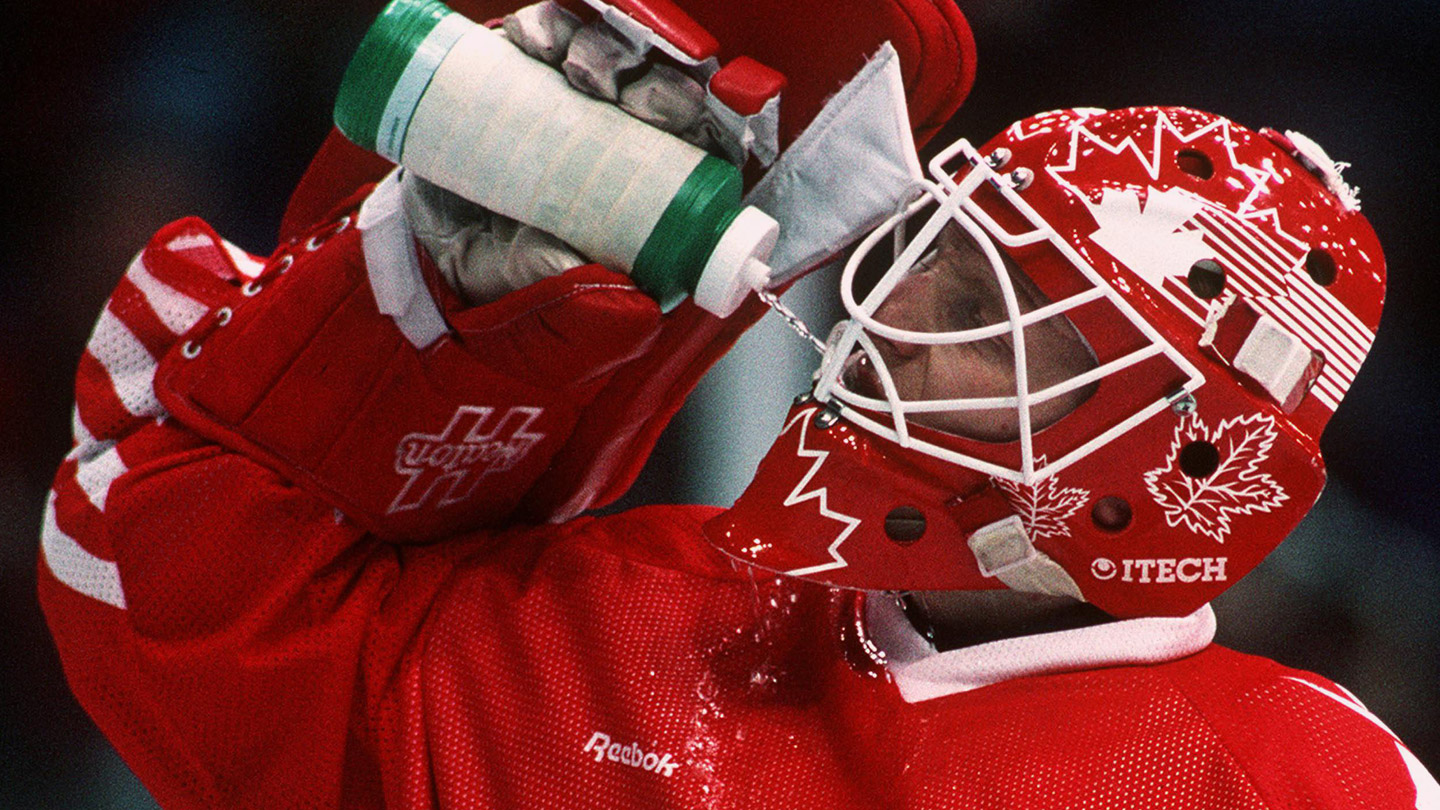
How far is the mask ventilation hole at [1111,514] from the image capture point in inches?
40.6

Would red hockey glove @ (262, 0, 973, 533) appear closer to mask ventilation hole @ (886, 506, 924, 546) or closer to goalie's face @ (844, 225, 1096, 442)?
goalie's face @ (844, 225, 1096, 442)

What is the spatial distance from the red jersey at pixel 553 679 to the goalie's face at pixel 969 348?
225mm

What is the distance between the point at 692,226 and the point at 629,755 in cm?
50

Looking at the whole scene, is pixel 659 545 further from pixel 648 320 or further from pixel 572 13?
pixel 572 13

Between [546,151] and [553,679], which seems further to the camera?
[553,679]

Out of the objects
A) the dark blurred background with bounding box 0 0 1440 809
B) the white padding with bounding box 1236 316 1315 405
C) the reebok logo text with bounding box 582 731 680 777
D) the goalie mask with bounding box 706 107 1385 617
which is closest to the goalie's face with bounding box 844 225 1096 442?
the goalie mask with bounding box 706 107 1385 617

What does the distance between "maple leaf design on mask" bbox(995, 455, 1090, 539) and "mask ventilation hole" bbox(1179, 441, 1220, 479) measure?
0.09 m

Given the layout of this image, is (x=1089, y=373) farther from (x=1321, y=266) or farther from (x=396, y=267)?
(x=396, y=267)

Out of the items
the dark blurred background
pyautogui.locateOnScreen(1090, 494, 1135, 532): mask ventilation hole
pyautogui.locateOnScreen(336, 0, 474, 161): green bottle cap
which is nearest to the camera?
pyautogui.locateOnScreen(336, 0, 474, 161): green bottle cap

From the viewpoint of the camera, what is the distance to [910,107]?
110 cm

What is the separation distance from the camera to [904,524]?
1108 mm

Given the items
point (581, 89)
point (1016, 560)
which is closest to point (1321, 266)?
point (1016, 560)

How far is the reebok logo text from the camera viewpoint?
107cm

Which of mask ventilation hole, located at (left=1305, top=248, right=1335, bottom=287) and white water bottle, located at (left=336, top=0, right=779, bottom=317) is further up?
mask ventilation hole, located at (left=1305, top=248, right=1335, bottom=287)
